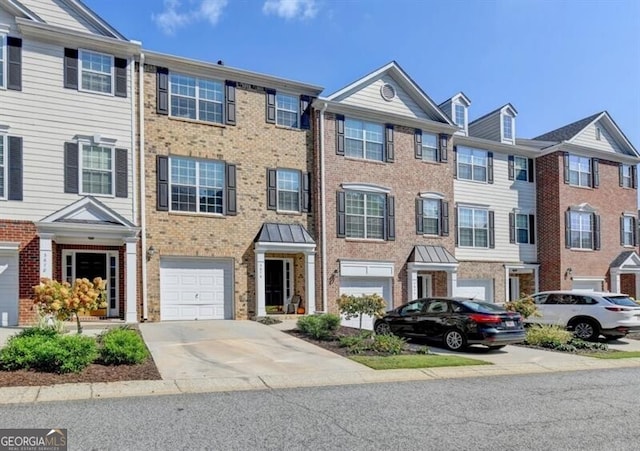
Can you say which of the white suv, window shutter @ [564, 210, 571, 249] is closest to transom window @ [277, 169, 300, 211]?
the white suv

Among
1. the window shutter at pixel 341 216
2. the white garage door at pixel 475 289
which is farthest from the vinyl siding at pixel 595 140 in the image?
the window shutter at pixel 341 216

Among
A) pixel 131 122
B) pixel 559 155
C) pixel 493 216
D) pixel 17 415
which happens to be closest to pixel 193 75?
pixel 131 122

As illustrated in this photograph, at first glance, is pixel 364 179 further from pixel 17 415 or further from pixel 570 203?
pixel 17 415

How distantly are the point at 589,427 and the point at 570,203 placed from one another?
22357 mm

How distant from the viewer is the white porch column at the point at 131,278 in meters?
16.0

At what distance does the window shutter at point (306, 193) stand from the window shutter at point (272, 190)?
1.14 metres

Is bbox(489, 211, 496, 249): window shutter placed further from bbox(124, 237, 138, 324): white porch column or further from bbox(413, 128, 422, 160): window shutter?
bbox(124, 237, 138, 324): white porch column

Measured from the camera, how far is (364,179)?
21.3 meters

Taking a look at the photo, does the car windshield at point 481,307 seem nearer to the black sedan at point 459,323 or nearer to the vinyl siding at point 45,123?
the black sedan at point 459,323

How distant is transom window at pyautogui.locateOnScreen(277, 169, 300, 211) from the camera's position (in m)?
19.6

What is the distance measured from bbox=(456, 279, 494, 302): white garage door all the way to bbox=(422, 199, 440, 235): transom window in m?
3.06

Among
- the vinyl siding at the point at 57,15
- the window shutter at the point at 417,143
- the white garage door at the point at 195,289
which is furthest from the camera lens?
the window shutter at the point at 417,143

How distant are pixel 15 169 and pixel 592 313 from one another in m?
17.9

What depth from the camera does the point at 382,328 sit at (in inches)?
600
